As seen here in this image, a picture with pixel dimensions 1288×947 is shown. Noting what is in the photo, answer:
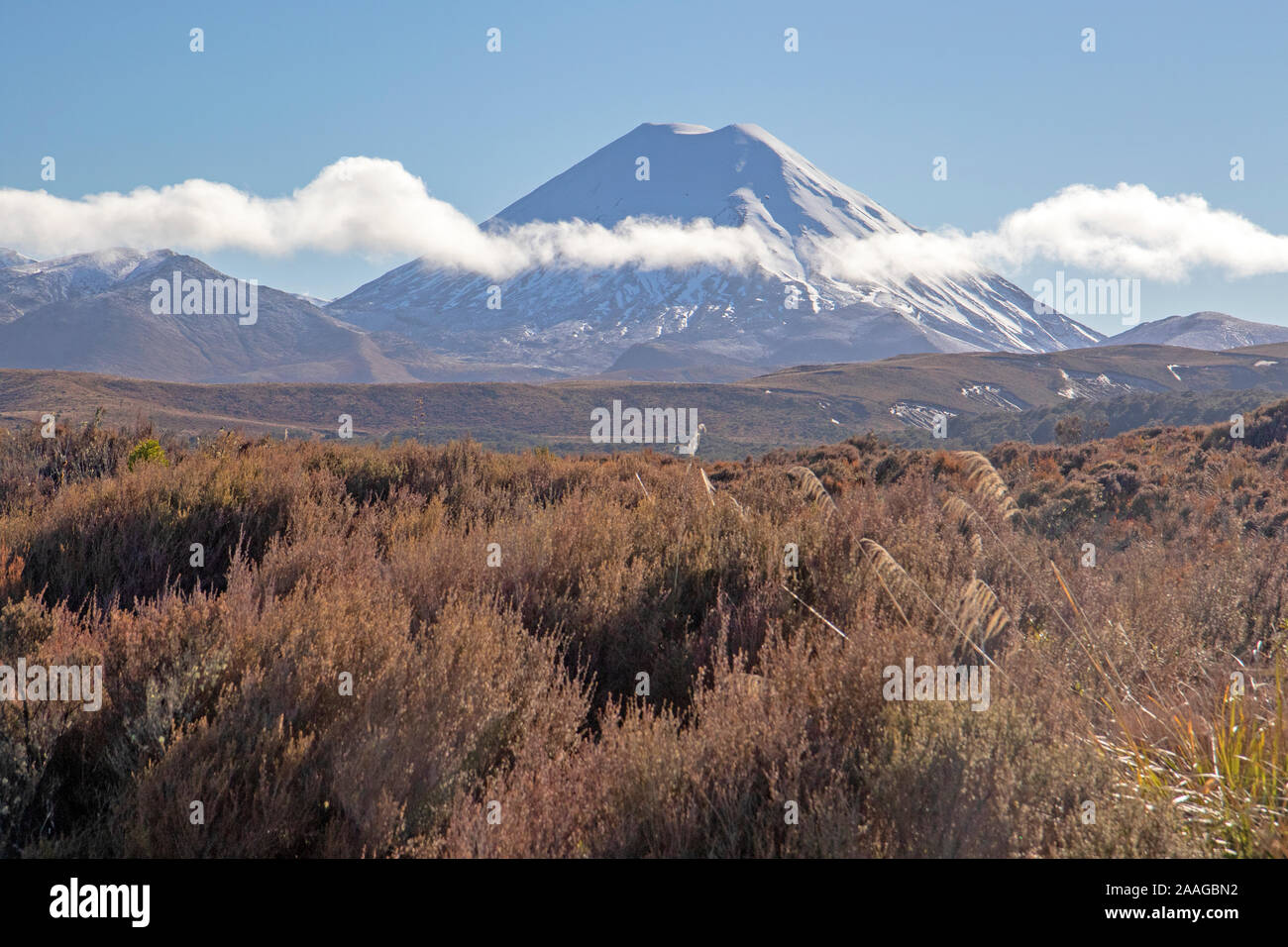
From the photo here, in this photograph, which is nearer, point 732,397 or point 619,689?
point 619,689

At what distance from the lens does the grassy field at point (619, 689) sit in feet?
8.15

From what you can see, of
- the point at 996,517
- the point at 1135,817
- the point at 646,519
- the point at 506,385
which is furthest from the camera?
the point at 506,385

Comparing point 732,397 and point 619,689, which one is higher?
point 732,397

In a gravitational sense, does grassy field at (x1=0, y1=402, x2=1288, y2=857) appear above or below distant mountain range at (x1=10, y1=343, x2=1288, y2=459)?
below

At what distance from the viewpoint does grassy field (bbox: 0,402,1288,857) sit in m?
2.48

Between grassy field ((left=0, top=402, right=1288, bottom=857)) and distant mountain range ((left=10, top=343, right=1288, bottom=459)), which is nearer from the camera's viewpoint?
grassy field ((left=0, top=402, right=1288, bottom=857))

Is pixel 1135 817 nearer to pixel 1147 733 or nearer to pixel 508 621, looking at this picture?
pixel 1147 733

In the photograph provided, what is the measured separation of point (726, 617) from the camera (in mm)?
3967

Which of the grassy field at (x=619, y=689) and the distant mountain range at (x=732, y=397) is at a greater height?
the distant mountain range at (x=732, y=397)

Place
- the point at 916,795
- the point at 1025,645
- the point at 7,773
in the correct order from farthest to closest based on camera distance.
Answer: the point at 1025,645
the point at 7,773
the point at 916,795

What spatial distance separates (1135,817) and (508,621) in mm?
2707

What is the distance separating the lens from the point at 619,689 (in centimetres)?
407
